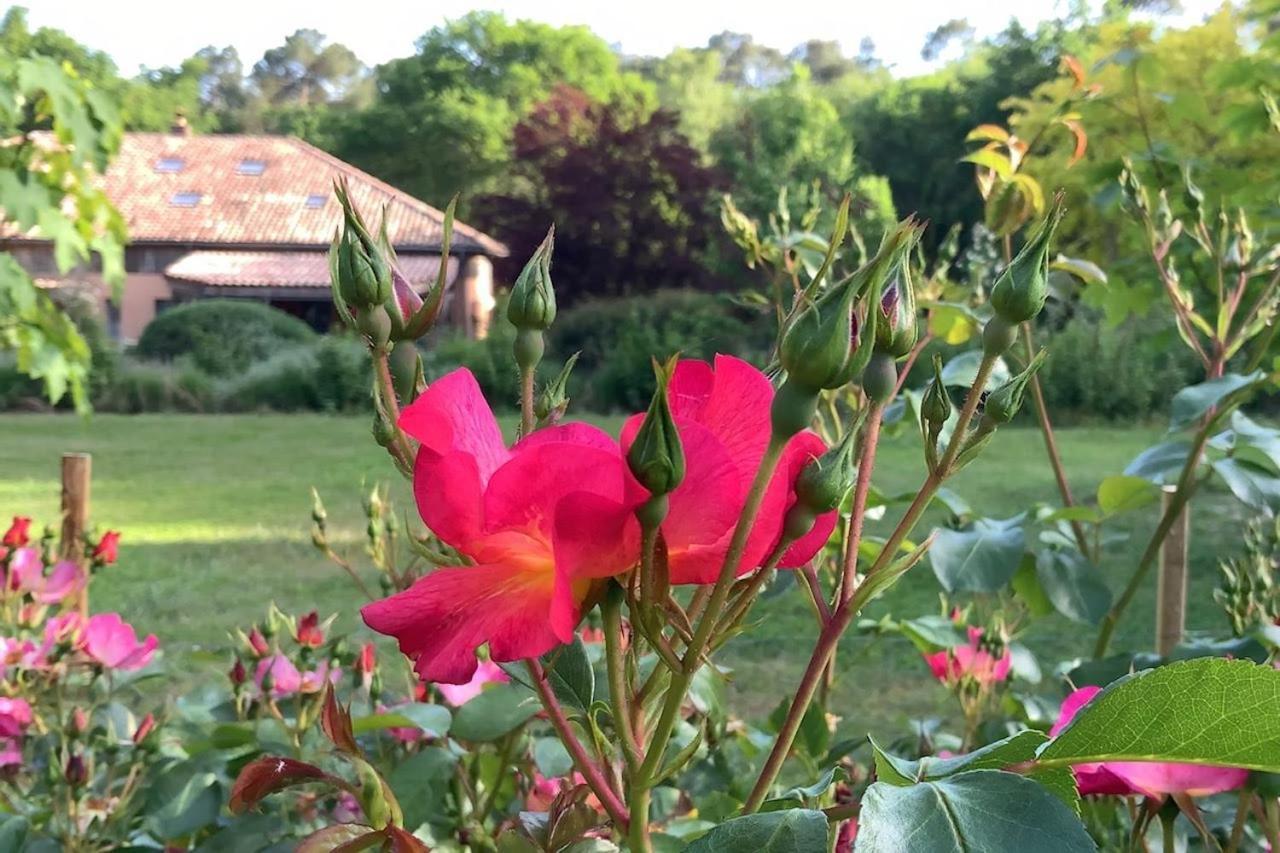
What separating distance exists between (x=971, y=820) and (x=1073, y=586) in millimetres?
659

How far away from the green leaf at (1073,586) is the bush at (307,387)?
29.2ft

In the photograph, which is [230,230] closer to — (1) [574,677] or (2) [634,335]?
(2) [634,335]

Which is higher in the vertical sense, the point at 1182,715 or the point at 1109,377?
the point at 1182,715

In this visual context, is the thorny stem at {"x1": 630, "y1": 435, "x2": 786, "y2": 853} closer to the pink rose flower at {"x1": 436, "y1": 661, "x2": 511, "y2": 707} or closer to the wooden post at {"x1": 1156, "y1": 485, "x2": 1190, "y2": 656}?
the pink rose flower at {"x1": 436, "y1": 661, "x2": 511, "y2": 707}

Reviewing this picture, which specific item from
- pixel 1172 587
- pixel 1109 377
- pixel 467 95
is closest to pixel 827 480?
pixel 1172 587

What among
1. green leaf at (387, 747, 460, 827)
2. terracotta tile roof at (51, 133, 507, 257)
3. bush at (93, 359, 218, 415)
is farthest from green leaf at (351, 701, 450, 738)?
terracotta tile roof at (51, 133, 507, 257)

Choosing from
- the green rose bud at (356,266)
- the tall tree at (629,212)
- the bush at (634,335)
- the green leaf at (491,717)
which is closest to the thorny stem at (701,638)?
the green rose bud at (356,266)

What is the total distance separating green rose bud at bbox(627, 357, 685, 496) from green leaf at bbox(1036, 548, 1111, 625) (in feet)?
2.21

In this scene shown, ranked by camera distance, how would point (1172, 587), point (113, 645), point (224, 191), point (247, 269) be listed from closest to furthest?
point (113, 645) → point (1172, 587) → point (247, 269) → point (224, 191)

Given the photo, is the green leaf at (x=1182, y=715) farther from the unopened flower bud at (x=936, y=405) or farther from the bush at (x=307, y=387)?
the bush at (x=307, y=387)

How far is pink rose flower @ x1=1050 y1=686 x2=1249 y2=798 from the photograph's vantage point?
15.8 inches

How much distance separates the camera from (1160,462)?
91cm

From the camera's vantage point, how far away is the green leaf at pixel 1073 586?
2.81ft

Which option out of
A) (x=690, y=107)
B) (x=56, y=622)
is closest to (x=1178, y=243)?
(x=56, y=622)
